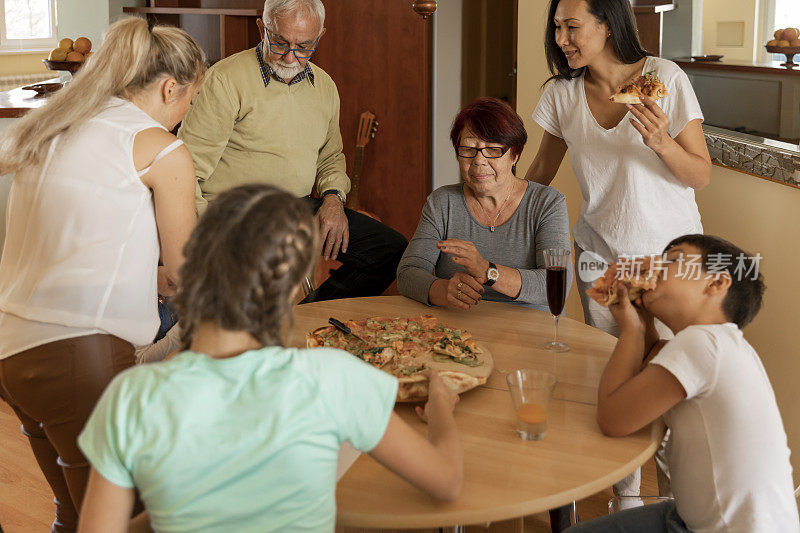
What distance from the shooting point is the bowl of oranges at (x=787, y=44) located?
104 inches

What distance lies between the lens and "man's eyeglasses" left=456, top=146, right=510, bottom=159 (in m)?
2.32

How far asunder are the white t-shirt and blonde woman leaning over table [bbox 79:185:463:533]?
4.98 feet

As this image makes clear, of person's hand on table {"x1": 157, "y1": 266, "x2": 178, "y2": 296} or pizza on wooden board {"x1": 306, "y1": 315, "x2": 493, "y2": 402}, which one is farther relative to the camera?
person's hand on table {"x1": 157, "y1": 266, "x2": 178, "y2": 296}

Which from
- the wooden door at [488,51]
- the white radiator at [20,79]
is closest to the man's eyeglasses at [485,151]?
the wooden door at [488,51]

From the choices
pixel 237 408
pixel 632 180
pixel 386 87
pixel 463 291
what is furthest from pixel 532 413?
pixel 386 87

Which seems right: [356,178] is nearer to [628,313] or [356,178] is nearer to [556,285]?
[556,285]

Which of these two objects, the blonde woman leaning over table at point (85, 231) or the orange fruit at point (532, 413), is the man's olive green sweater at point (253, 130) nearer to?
the blonde woman leaning over table at point (85, 231)

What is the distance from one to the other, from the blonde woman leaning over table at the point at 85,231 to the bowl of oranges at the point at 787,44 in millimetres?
1953

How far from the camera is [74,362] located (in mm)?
1688

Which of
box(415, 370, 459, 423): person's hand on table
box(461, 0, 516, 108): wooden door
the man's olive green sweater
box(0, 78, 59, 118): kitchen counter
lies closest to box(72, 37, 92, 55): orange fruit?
Result: box(0, 78, 59, 118): kitchen counter

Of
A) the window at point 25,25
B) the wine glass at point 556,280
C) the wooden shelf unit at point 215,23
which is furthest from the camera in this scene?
the window at point 25,25

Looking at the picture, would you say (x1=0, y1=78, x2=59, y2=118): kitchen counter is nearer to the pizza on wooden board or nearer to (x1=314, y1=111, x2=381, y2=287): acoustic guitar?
(x1=314, y1=111, x2=381, y2=287): acoustic guitar

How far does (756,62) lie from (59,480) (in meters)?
2.52

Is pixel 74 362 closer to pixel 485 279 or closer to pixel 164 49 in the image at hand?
pixel 164 49
